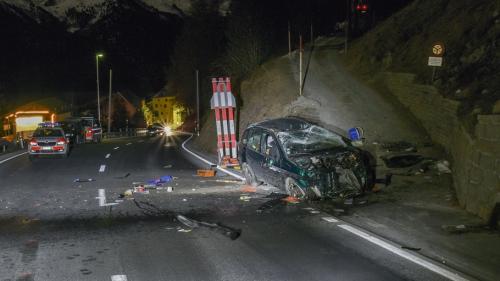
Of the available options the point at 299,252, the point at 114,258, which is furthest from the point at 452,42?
the point at 114,258

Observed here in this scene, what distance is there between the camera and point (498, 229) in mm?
8711

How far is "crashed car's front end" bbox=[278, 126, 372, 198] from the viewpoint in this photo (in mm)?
11180

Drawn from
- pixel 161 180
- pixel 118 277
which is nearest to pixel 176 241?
Result: pixel 118 277

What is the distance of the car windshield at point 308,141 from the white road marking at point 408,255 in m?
3.18

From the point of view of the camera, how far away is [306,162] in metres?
11.5

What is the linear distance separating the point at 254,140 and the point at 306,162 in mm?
2897

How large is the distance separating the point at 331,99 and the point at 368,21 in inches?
780

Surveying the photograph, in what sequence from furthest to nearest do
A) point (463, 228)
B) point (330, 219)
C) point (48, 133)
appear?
1. point (48, 133)
2. point (330, 219)
3. point (463, 228)

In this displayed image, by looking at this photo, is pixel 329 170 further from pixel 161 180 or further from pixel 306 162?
pixel 161 180

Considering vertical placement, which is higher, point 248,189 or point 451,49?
point 451,49

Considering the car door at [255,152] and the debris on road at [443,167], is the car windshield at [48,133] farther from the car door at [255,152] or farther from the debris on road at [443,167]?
the debris on road at [443,167]

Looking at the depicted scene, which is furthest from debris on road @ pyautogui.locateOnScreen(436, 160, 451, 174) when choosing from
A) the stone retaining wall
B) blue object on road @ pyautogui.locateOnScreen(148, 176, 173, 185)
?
blue object on road @ pyautogui.locateOnScreen(148, 176, 173, 185)

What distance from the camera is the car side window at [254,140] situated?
13.8m

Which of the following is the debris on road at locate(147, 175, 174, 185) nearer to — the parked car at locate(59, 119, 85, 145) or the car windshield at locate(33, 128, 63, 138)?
the car windshield at locate(33, 128, 63, 138)
